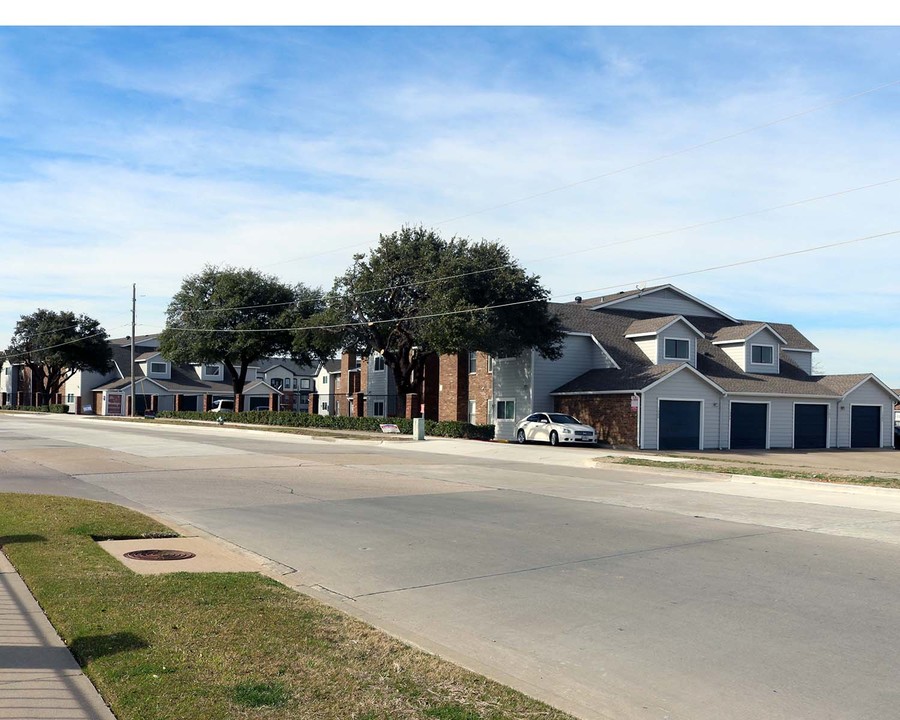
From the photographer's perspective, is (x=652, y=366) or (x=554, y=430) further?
(x=652, y=366)

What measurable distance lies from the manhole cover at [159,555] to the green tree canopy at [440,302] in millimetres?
28965

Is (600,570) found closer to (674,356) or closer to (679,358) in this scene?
(674,356)

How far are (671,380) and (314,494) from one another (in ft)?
83.6

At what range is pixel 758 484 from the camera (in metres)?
21.9

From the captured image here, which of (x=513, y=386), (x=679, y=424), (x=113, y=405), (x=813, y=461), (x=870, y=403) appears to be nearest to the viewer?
(x=813, y=461)

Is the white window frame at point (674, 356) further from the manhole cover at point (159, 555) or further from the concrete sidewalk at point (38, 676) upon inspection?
the concrete sidewalk at point (38, 676)

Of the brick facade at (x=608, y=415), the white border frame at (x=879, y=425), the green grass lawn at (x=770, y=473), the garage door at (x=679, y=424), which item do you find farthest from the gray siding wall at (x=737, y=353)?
the green grass lawn at (x=770, y=473)

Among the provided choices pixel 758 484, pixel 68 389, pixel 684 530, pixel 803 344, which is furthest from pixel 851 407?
pixel 68 389

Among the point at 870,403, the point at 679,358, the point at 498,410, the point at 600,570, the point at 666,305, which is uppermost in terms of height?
the point at 666,305

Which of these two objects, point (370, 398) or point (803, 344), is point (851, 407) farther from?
point (370, 398)

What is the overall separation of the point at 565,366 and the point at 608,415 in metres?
5.33

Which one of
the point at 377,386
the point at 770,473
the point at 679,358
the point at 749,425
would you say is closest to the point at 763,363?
the point at 749,425

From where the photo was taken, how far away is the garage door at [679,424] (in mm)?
38812

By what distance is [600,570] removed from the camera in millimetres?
9719
